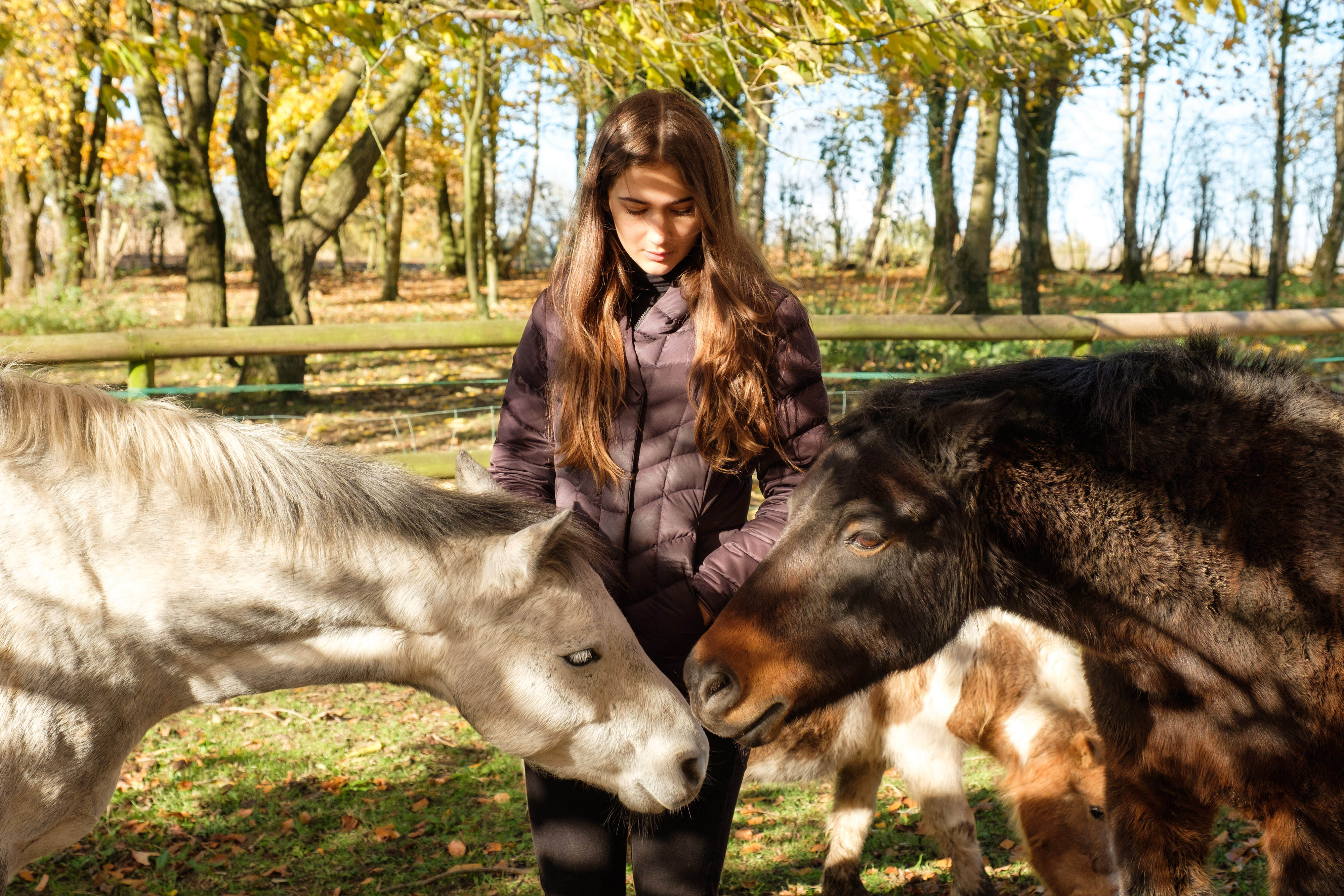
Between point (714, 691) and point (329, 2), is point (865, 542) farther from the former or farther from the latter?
point (329, 2)

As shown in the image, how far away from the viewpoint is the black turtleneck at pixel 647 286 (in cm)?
210

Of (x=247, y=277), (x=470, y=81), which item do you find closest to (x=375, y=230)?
(x=247, y=277)

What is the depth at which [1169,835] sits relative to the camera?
2.12m

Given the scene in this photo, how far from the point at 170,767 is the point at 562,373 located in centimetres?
321

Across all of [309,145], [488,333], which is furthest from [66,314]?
[488,333]

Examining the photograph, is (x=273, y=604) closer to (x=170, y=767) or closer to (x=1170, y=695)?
(x=1170, y=695)

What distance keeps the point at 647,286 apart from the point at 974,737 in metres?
1.97

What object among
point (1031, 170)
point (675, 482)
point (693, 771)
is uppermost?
point (1031, 170)

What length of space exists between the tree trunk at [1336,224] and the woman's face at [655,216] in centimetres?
2071

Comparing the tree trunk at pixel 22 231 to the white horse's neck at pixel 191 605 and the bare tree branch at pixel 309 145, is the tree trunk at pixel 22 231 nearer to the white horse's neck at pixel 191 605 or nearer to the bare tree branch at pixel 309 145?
the bare tree branch at pixel 309 145

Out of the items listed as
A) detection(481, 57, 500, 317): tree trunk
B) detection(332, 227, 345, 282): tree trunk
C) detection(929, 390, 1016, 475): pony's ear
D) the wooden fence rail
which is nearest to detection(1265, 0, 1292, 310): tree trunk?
the wooden fence rail

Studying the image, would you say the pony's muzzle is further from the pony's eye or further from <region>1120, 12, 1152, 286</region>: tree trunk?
<region>1120, 12, 1152, 286</region>: tree trunk

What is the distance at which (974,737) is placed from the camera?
121 inches

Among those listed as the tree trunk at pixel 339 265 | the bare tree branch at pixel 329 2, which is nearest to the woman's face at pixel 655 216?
the bare tree branch at pixel 329 2
